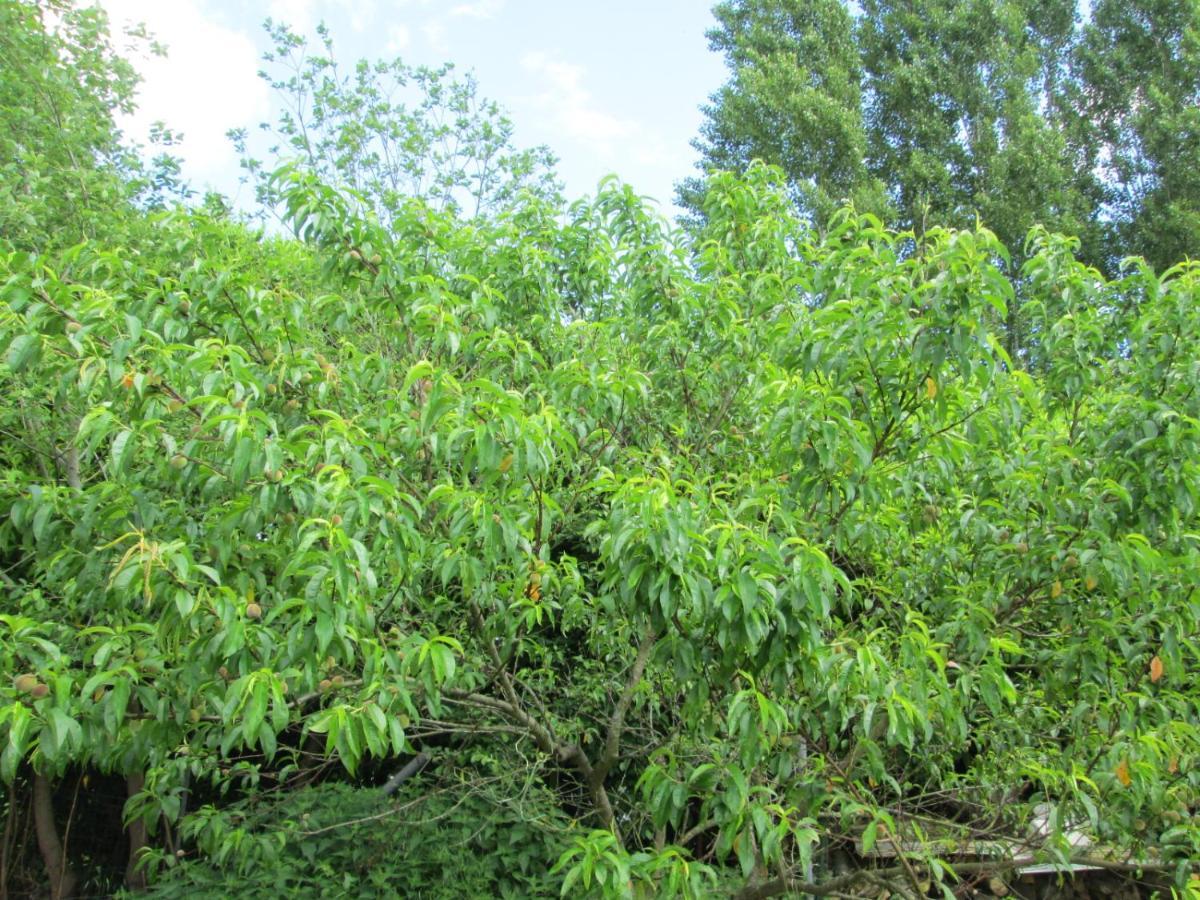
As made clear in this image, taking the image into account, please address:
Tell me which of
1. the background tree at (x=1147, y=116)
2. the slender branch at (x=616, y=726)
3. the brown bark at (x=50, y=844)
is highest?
the background tree at (x=1147, y=116)

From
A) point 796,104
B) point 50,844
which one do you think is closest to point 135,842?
point 50,844

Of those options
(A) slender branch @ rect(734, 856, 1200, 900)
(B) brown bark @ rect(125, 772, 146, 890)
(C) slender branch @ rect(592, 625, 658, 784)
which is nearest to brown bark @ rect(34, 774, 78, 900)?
(B) brown bark @ rect(125, 772, 146, 890)

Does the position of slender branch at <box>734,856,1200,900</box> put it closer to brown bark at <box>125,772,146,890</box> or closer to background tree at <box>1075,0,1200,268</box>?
brown bark at <box>125,772,146,890</box>

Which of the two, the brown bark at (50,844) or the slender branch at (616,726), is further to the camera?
the brown bark at (50,844)

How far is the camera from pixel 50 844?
6539 mm

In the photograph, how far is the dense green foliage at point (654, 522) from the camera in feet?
8.70

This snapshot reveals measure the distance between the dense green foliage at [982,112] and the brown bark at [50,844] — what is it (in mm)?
9526

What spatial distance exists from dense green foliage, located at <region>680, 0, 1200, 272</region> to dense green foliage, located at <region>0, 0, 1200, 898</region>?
28.3 ft

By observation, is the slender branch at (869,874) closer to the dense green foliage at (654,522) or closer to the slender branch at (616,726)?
the dense green foliage at (654,522)

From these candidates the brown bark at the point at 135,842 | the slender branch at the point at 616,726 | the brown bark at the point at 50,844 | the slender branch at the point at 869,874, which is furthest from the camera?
the brown bark at the point at 50,844

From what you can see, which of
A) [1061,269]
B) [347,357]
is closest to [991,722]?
[1061,269]

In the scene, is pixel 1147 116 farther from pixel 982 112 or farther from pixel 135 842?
pixel 135 842

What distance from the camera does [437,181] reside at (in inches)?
477

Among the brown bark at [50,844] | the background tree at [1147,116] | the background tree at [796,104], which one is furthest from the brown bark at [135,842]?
the background tree at [1147,116]
